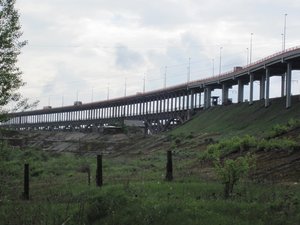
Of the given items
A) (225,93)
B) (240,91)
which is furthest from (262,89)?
(225,93)

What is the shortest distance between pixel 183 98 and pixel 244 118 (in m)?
46.4

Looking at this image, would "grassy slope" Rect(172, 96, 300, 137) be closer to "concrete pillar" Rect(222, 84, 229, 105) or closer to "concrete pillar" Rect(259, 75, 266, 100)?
"concrete pillar" Rect(222, 84, 229, 105)

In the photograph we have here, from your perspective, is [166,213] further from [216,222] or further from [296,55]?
[296,55]

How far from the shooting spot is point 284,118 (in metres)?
64.4

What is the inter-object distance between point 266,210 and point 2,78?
8.21m

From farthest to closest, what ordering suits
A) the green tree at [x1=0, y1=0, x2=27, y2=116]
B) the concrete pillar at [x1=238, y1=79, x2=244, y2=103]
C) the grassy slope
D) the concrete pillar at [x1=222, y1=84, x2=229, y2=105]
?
the concrete pillar at [x1=222, y1=84, x2=229, y2=105], the concrete pillar at [x1=238, y1=79, x2=244, y2=103], the grassy slope, the green tree at [x1=0, y1=0, x2=27, y2=116]

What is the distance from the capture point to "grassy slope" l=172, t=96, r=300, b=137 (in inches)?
2545

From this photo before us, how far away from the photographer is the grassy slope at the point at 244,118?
212 feet

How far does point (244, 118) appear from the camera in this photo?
8019 cm

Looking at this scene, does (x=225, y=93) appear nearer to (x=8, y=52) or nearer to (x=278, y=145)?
(x=278, y=145)

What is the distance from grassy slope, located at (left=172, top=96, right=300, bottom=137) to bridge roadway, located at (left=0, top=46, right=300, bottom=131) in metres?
2.20

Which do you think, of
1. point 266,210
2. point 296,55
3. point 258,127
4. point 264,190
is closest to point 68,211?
point 266,210

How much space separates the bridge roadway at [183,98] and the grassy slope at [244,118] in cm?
220

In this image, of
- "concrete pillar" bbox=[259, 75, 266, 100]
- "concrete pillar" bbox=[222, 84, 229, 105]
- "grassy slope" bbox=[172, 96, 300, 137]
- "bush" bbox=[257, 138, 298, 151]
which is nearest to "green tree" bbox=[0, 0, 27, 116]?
"bush" bbox=[257, 138, 298, 151]
